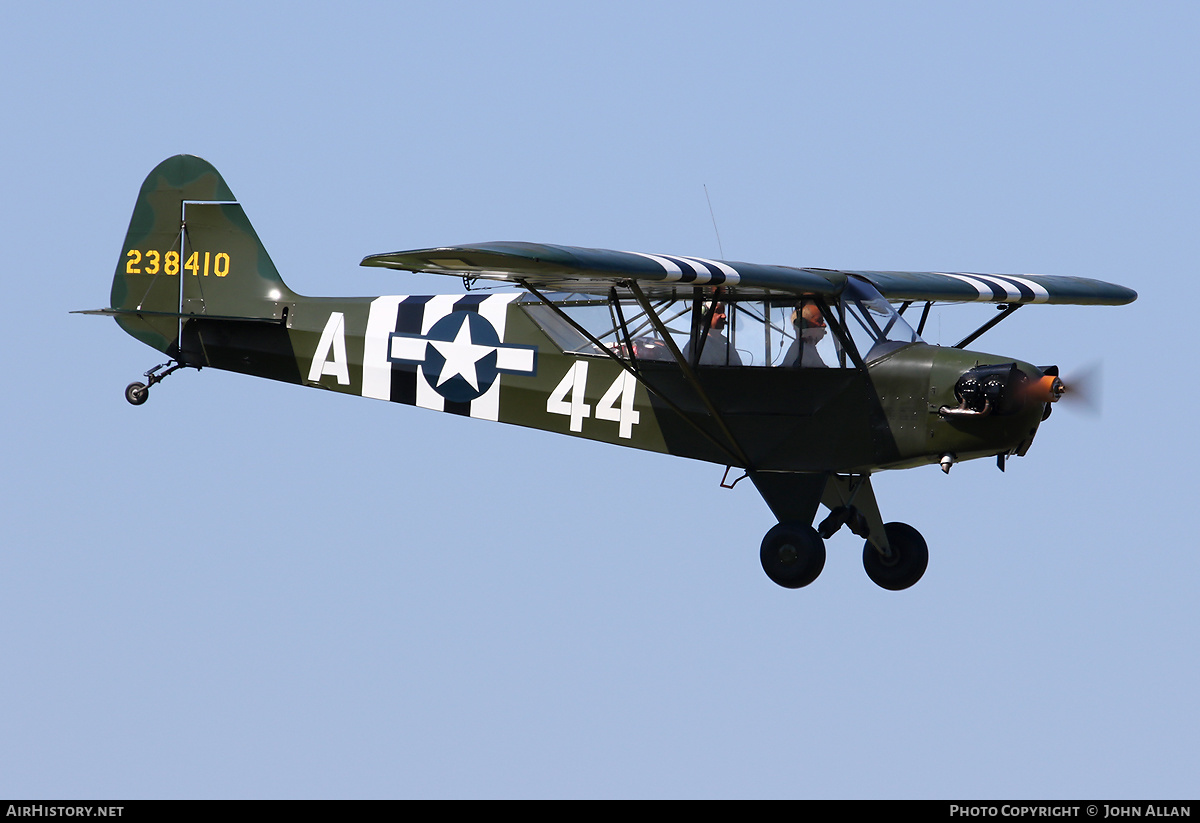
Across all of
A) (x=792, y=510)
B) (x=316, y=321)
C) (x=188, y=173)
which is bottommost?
(x=792, y=510)

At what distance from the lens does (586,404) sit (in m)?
14.8

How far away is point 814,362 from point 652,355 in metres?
1.38

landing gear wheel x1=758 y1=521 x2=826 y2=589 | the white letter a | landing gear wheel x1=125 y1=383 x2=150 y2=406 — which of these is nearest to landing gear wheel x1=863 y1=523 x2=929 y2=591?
landing gear wheel x1=758 y1=521 x2=826 y2=589

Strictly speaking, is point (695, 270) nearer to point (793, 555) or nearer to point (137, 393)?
point (793, 555)

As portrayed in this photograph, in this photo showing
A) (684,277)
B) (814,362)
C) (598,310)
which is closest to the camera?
(684,277)

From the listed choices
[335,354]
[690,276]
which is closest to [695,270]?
[690,276]

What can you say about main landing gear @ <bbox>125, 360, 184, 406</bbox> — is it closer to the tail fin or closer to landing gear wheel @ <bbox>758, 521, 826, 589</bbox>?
the tail fin

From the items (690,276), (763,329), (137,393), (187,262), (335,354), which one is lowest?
(137,393)

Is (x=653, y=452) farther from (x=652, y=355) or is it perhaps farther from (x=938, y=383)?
(x=938, y=383)

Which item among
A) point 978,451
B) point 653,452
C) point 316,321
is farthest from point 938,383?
point 316,321

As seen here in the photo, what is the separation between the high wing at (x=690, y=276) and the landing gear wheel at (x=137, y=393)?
4.51m

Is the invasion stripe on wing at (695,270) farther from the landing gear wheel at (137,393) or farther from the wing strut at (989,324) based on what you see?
the landing gear wheel at (137,393)

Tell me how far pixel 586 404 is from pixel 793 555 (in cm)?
217

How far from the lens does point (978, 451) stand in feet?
44.0
